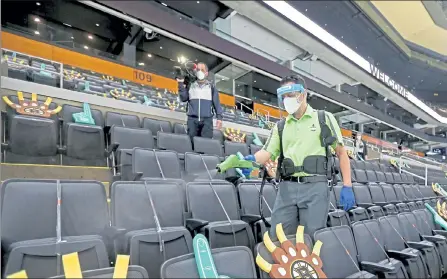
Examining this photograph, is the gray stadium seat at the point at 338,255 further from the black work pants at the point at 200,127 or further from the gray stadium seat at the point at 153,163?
the black work pants at the point at 200,127

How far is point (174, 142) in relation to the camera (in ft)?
10.2

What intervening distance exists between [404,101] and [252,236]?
43.0 inches

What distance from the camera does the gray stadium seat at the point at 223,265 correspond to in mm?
1012

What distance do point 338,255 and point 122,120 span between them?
2.64 m

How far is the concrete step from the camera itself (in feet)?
7.07

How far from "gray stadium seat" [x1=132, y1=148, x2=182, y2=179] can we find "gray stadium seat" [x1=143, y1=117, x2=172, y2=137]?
1143 millimetres

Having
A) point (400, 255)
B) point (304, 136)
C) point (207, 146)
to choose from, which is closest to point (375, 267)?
point (400, 255)

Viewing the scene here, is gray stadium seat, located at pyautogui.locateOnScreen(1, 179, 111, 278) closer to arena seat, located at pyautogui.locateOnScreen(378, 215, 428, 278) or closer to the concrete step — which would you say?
the concrete step

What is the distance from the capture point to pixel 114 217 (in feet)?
5.02

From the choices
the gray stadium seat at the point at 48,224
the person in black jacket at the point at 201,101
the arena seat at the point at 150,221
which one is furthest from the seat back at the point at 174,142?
the gray stadium seat at the point at 48,224

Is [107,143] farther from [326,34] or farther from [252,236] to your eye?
[326,34]

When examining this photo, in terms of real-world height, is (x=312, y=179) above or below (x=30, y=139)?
below

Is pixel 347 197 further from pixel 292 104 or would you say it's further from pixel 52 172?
pixel 52 172

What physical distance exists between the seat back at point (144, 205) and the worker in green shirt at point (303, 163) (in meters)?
0.54
